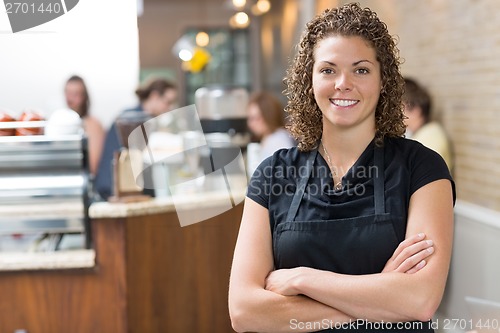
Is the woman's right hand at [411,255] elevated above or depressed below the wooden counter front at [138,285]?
above

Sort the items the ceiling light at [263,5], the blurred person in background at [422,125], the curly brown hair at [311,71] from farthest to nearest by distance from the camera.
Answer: the ceiling light at [263,5]
the blurred person in background at [422,125]
the curly brown hair at [311,71]

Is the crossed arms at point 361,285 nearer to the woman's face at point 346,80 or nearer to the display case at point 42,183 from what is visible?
the woman's face at point 346,80

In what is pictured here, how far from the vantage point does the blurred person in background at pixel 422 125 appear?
156 inches

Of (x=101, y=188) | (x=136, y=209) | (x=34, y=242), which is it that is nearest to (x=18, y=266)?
(x=34, y=242)

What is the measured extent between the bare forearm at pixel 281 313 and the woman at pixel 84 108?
9.81 feet

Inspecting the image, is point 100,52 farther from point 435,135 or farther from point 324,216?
point 324,216

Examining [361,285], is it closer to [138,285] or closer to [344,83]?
[344,83]

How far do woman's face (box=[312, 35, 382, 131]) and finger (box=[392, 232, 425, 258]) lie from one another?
10.7 inches

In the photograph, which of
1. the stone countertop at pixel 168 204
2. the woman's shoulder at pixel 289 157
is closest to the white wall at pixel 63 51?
the stone countertop at pixel 168 204

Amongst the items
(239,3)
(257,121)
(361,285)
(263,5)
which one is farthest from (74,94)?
(263,5)

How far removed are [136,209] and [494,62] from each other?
1880 mm

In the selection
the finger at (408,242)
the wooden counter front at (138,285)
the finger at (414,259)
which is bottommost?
the wooden counter front at (138,285)

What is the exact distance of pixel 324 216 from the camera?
1586mm

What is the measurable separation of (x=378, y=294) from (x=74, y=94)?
3309 millimetres
